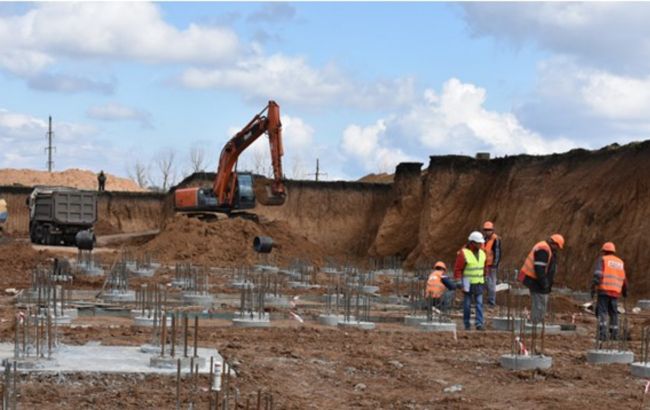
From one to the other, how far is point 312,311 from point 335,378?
26.2 ft

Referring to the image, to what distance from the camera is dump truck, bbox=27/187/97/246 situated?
3906 centimetres

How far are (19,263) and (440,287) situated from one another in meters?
15.5

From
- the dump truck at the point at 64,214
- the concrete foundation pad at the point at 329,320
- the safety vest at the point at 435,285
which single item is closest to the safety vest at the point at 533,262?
the safety vest at the point at 435,285

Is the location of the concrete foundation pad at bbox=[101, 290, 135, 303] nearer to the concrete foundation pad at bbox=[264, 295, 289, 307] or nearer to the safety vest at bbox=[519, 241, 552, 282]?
the concrete foundation pad at bbox=[264, 295, 289, 307]

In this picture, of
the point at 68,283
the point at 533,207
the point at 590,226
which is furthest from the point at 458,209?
the point at 68,283

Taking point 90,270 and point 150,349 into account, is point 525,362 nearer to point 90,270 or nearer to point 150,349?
point 150,349

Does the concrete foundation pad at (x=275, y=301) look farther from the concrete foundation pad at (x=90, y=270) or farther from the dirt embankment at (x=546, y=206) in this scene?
the dirt embankment at (x=546, y=206)

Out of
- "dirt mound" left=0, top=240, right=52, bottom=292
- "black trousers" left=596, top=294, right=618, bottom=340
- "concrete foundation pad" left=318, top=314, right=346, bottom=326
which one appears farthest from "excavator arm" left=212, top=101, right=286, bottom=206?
"black trousers" left=596, top=294, right=618, bottom=340

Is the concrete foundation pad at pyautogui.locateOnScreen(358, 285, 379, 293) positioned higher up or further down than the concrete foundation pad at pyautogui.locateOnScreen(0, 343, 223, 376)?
higher up

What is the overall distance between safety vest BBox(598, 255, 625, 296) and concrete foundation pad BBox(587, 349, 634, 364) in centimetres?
180

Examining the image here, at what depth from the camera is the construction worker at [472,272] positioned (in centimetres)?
1645

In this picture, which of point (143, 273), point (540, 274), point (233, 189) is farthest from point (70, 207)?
point (540, 274)

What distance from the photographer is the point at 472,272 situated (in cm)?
1645

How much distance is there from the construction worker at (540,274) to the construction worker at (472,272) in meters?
0.70
